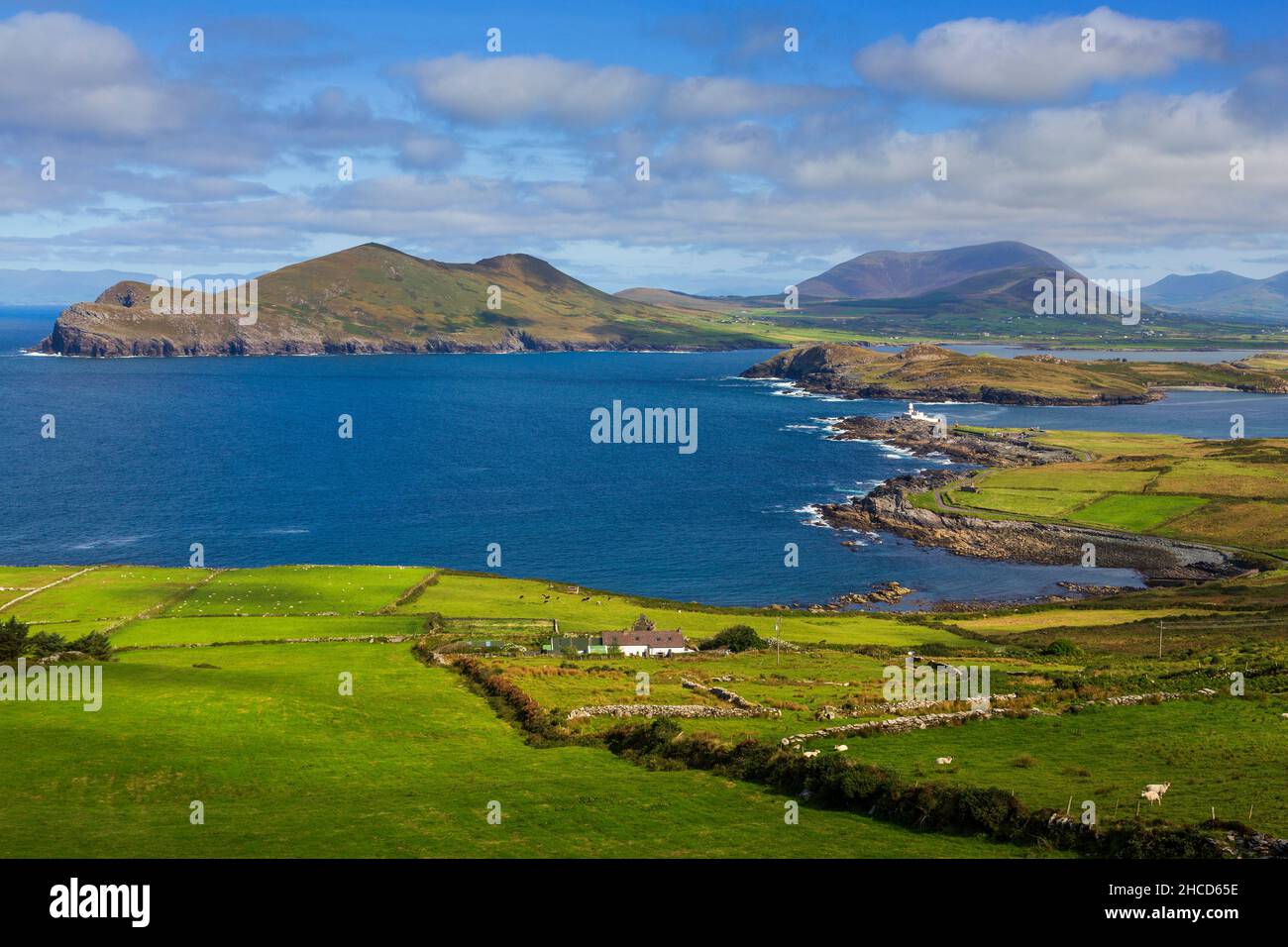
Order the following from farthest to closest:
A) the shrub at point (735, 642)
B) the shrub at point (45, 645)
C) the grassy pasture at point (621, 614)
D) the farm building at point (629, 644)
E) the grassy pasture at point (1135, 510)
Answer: the grassy pasture at point (1135, 510) → the grassy pasture at point (621, 614) → the shrub at point (735, 642) → the farm building at point (629, 644) → the shrub at point (45, 645)

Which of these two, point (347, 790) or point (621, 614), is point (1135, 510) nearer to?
point (621, 614)

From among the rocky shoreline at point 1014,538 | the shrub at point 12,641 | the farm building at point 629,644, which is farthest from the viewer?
the rocky shoreline at point 1014,538

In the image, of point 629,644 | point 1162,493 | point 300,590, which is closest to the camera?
point 629,644

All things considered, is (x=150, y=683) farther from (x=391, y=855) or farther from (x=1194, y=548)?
(x=1194, y=548)

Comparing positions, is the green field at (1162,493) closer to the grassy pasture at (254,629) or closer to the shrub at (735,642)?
A: the shrub at (735,642)

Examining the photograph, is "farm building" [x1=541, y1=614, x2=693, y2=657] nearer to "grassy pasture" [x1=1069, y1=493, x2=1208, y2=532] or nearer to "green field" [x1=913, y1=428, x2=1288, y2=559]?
"green field" [x1=913, y1=428, x2=1288, y2=559]

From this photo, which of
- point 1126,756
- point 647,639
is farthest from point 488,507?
point 1126,756

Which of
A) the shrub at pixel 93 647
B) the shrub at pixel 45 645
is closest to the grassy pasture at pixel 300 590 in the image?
the shrub at pixel 93 647
